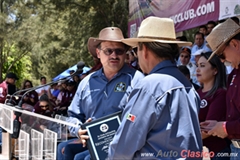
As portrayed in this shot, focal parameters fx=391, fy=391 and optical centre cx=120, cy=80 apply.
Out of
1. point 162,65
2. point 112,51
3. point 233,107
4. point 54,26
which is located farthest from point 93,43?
point 54,26

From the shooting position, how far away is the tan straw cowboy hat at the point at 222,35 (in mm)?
3521

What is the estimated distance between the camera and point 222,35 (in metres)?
3.61

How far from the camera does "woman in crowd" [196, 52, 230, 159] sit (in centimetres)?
395

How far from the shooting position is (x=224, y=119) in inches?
154

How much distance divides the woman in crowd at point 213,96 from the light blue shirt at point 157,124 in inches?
46.9

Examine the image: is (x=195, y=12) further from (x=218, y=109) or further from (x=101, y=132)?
(x=101, y=132)

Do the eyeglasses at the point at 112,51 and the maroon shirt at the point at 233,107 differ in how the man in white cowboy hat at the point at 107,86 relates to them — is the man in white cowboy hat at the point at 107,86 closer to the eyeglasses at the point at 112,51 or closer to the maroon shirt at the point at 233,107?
the eyeglasses at the point at 112,51

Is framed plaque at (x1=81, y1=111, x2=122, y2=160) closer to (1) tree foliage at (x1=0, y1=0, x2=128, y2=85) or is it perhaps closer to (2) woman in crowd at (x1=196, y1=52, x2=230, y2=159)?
(2) woman in crowd at (x1=196, y1=52, x2=230, y2=159)

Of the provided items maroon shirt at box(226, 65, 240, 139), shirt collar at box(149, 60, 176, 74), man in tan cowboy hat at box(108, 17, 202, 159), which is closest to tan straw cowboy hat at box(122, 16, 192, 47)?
shirt collar at box(149, 60, 176, 74)

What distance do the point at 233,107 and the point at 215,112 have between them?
0.38 meters

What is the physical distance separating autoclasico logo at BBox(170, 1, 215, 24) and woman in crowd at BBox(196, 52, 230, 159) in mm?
4179

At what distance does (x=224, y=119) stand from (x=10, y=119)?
15.8 ft

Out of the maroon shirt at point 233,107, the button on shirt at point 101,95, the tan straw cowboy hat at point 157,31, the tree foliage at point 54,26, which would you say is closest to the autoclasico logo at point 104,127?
the button on shirt at point 101,95

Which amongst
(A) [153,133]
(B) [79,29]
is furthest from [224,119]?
(B) [79,29]
